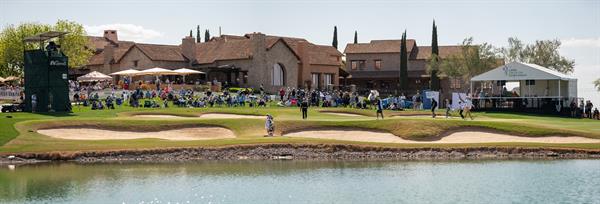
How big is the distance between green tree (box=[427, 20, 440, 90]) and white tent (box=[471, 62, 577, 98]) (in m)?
32.3

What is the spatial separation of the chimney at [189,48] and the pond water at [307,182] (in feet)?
193

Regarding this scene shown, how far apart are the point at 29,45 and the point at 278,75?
30.1m

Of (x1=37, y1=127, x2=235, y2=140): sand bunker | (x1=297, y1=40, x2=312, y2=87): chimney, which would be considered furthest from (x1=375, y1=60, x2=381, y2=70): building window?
(x1=37, y1=127, x2=235, y2=140): sand bunker

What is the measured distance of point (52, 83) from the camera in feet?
197

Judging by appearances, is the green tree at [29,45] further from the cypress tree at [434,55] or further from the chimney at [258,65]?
the cypress tree at [434,55]

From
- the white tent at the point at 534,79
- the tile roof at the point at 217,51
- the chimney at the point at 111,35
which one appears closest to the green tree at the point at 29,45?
the tile roof at the point at 217,51

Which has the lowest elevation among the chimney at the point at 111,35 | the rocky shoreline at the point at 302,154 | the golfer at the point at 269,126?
the rocky shoreline at the point at 302,154

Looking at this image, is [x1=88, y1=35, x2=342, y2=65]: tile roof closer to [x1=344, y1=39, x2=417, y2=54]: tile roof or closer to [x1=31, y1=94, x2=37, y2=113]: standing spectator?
[x1=344, y1=39, x2=417, y2=54]: tile roof

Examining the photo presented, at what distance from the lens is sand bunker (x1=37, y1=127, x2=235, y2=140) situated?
5072 centimetres

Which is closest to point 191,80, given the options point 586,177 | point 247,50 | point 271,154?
point 247,50

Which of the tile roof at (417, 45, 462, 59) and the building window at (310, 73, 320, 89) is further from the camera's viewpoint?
the tile roof at (417, 45, 462, 59)

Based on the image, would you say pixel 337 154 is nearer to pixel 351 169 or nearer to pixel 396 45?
pixel 351 169

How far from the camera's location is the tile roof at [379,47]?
124875mm

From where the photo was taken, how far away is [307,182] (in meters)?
36.5
